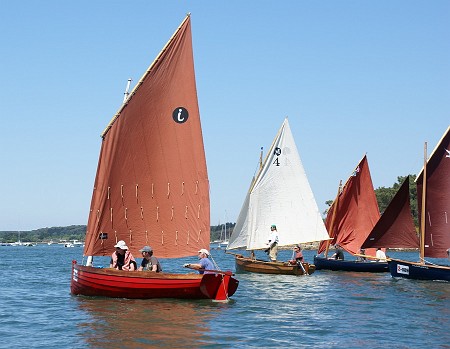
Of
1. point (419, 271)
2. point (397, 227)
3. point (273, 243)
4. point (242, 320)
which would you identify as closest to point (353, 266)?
point (273, 243)

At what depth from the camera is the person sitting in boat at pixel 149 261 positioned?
27.5m

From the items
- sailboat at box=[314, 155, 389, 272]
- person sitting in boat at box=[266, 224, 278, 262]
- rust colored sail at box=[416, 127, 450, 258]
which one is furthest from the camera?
sailboat at box=[314, 155, 389, 272]

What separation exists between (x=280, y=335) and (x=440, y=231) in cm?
2113

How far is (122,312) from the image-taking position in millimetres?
25094

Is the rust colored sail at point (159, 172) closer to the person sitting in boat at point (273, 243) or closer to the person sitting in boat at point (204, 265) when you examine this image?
the person sitting in boat at point (204, 265)

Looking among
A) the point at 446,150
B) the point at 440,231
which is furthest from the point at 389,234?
the point at 446,150

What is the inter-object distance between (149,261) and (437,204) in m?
18.9

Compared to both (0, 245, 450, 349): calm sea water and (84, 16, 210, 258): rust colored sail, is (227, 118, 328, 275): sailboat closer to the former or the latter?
(0, 245, 450, 349): calm sea water

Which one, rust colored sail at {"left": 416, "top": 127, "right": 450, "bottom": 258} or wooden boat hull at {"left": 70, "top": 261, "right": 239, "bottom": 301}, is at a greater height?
rust colored sail at {"left": 416, "top": 127, "right": 450, "bottom": 258}

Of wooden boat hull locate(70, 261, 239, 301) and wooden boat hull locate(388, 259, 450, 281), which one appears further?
wooden boat hull locate(388, 259, 450, 281)

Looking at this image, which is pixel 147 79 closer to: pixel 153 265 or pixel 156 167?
pixel 156 167

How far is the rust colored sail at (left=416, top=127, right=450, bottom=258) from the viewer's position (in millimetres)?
39906

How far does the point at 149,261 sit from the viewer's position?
2781cm

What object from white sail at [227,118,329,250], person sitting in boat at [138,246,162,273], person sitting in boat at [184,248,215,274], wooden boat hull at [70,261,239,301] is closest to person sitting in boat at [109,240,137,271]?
person sitting in boat at [138,246,162,273]
